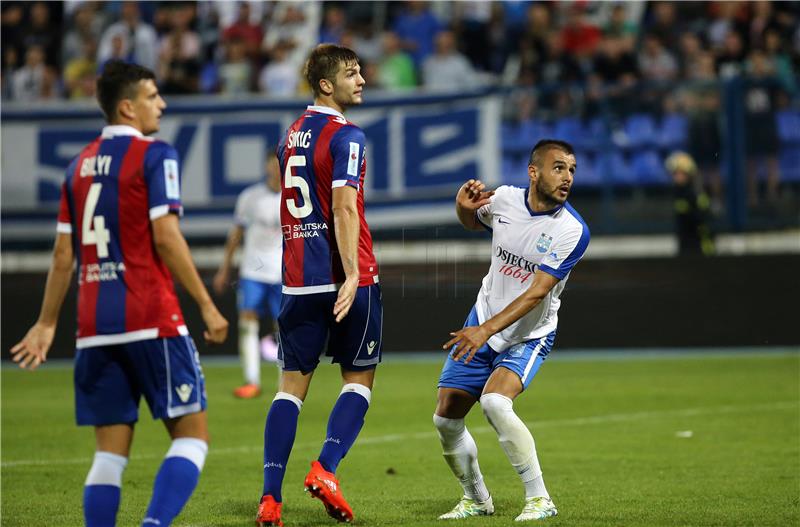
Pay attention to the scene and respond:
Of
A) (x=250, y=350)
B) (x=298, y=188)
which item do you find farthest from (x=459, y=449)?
(x=250, y=350)

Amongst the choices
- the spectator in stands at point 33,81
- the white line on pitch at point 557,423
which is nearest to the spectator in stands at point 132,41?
the spectator in stands at point 33,81

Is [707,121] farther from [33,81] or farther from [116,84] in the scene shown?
[116,84]

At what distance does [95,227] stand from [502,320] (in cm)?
209

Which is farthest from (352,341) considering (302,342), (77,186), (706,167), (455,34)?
(455,34)

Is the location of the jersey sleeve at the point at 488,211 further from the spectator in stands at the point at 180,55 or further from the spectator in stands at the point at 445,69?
the spectator in stands at the point at 180,55

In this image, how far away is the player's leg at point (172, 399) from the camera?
4914 millimetres

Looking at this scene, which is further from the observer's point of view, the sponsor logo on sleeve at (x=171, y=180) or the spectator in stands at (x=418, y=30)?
the spectator in stands at (x=418, y=30)

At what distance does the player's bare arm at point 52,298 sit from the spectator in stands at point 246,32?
13338 mm

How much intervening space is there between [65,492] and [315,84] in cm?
295

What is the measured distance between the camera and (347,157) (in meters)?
6.04

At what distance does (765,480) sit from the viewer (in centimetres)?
746

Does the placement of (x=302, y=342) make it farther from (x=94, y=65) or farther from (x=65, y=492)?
(x=94, y=65)

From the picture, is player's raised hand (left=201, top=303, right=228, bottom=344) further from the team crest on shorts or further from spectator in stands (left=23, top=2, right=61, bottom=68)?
spectator in stands (left=23, top=2, right=61, bottom=68)

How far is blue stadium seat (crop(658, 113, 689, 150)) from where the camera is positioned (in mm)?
15414
